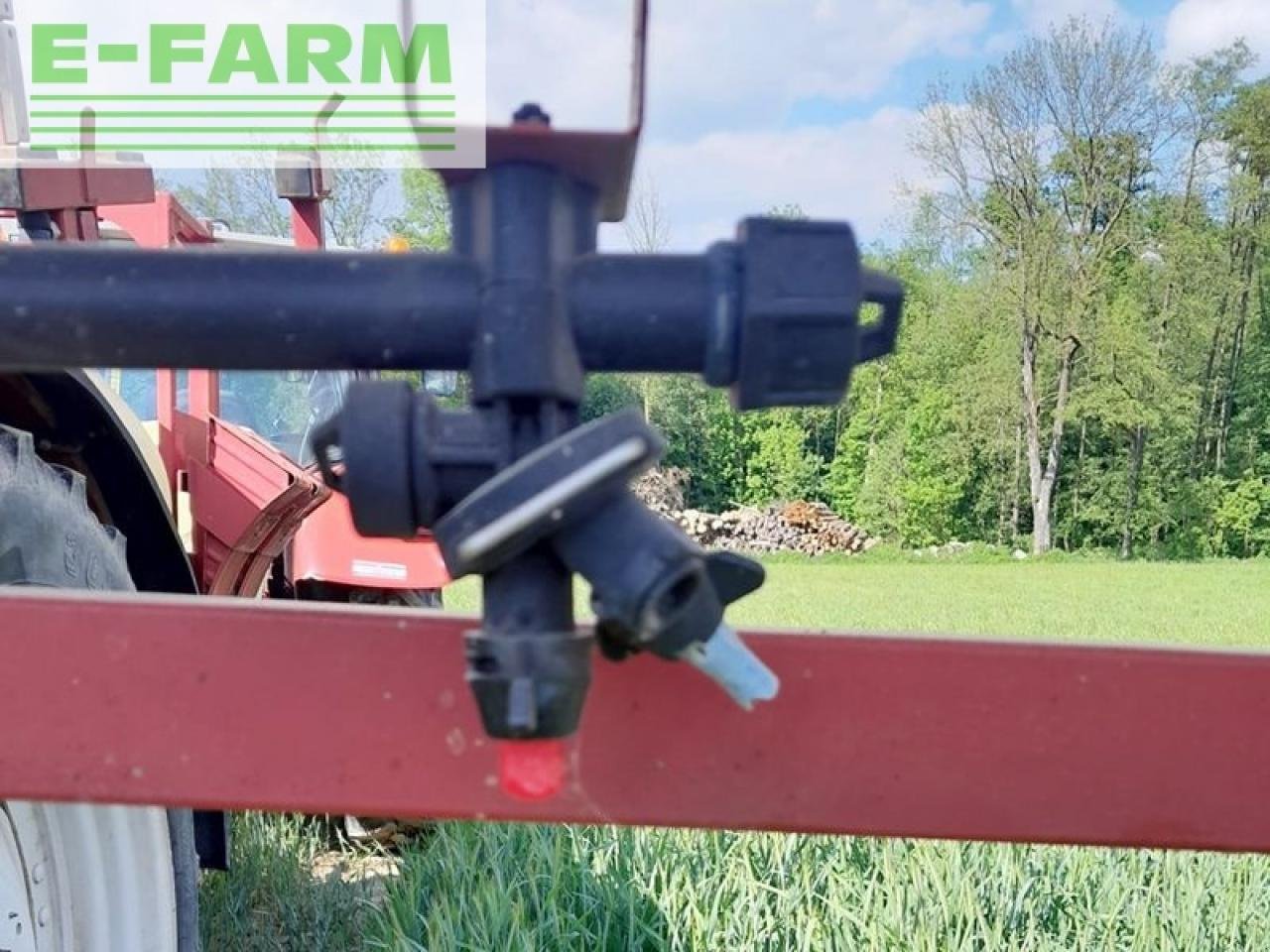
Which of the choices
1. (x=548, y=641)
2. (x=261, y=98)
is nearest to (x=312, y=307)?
(x=548, y=641)

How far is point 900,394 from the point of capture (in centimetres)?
2372

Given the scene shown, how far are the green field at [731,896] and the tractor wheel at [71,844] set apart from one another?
916 millimetres

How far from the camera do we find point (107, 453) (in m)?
2.09

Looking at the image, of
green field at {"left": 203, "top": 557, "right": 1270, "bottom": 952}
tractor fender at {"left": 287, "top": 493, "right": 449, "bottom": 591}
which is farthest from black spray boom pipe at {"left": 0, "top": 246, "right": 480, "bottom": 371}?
tractor fender at {"left": 287, "top": 493, "right": 449, "bottom": 591}

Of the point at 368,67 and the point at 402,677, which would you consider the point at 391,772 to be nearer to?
the point at 402,677

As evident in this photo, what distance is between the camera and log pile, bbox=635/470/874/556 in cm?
2178

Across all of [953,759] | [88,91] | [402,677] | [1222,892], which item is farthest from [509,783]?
[1222,892]

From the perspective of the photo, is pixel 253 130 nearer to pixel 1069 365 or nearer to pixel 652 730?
pixel 652 730

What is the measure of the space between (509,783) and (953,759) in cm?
29

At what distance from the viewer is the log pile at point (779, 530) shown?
21.8 meters

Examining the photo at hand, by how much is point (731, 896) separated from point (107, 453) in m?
1.57

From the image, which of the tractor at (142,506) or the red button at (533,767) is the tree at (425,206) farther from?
the red button at (533,767)

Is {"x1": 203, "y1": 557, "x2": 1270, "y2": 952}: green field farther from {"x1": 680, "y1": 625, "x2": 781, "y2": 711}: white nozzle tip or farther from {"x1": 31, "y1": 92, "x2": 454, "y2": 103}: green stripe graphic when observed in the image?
{"x1": 680, "y1": 625, "x2": 781, "y2": 711}: white nozzle tip

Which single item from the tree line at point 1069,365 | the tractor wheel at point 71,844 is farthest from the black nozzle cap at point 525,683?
the tree line at point 1069,365
